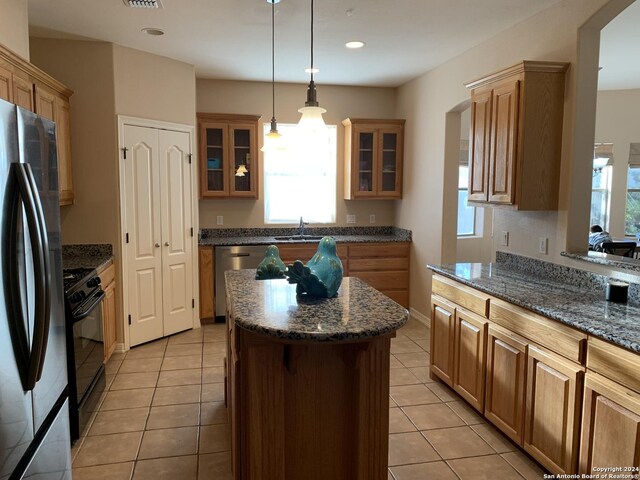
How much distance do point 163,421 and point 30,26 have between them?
3.15 m

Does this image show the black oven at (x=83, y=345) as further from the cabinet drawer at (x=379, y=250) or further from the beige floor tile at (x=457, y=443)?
the cabinet drawer at (x=379, y=250)

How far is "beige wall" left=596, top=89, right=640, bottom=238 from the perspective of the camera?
671cm

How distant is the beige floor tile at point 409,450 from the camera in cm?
276

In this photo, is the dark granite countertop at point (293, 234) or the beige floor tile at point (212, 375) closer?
the beige floor tile at point (212, 375)

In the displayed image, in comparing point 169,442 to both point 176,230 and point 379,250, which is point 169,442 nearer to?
point 176,230

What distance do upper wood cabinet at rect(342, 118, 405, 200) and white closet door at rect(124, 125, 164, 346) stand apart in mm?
2340

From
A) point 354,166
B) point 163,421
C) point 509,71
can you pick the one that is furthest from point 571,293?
point 354,166

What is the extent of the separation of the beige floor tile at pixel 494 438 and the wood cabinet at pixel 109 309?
2923mm

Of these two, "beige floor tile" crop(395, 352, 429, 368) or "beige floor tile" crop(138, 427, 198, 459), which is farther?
"beige floor tile" crop(395, 352, 429, 368)

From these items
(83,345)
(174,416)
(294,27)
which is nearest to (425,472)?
(174,416)

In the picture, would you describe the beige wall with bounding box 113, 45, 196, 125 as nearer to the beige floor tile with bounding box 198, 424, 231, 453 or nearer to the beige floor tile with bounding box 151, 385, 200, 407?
the beige floor tile with bounding box 151, 385, 200, 407

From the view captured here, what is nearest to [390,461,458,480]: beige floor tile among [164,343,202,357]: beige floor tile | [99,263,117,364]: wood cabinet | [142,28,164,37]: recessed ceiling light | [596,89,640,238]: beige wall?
[164,343,202,357]: beige floor tile

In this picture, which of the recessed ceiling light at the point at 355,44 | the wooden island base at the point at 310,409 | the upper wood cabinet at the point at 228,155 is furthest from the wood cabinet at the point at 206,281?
the wooden island base at the point at 310,409

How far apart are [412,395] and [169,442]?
172cm
